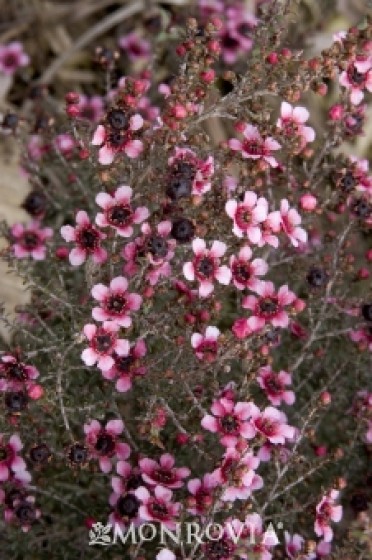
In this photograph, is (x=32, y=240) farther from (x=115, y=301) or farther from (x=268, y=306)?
(x=268, y=306)

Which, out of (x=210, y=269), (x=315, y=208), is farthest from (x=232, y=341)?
(x=315, y=208)

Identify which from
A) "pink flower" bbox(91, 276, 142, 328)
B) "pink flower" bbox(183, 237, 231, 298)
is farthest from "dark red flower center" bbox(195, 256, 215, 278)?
"pink flower" bbox(91, 276, 142, 328)

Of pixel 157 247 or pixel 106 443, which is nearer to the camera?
pixel 157 247

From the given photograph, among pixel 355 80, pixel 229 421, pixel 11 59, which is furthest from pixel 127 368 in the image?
pixel 11 59

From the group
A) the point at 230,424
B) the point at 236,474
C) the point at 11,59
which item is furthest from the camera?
the point at 11,59

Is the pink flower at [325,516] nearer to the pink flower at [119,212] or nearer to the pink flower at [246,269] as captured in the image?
the pink flower at [246,269]

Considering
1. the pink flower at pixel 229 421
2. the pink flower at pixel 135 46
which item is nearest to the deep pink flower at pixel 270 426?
the pink flower at pixel 229 421

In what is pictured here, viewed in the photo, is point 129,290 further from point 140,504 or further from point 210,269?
point 140,504
